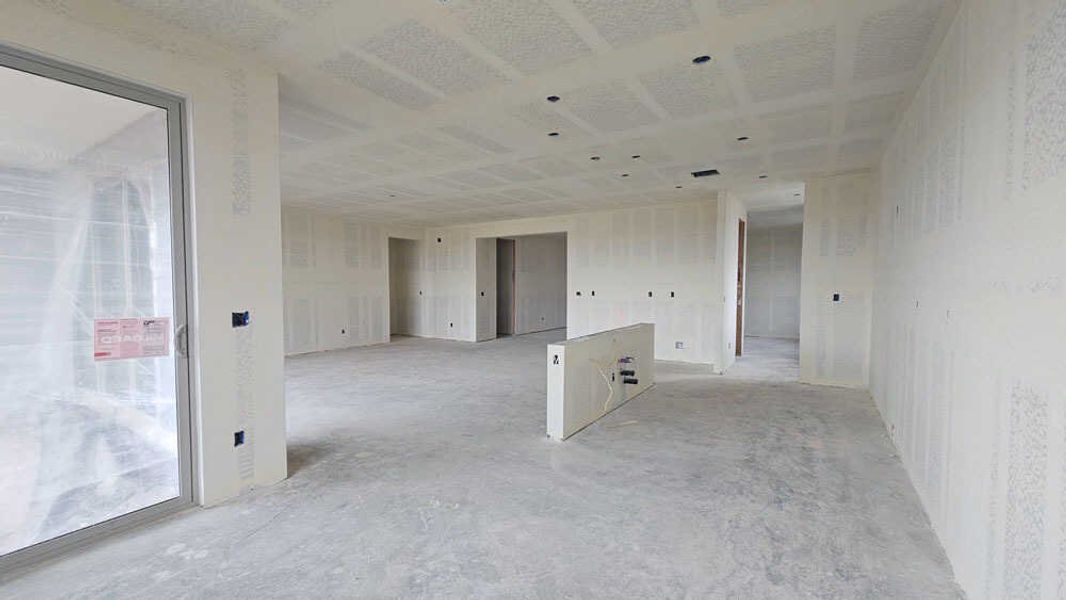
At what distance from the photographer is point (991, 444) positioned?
1.75 meters

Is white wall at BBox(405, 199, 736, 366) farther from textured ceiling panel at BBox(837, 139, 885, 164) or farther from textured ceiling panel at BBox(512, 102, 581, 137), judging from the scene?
textured ceiling panel at BBox(512, 102, 581, 137)

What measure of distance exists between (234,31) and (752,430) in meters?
4.74

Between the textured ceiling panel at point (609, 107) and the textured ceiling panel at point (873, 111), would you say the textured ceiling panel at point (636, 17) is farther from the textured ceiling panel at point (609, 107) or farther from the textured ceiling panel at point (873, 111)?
the textured ceiling panel at point (873, 111)

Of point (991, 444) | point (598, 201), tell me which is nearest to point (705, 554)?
point (991, 444)

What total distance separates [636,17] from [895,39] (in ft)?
4.94

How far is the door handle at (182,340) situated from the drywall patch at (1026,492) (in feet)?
12.0

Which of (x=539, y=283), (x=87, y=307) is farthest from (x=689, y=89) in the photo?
(x=539, y=283)

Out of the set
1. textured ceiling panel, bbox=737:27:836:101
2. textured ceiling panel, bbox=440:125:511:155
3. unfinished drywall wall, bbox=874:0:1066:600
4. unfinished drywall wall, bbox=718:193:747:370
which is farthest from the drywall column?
unfinished drywall wall, bbox=874:0:1066:600

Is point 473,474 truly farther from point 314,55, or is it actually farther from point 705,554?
point 314,55

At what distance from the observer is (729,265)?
718 cm

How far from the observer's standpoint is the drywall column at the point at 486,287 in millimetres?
10555

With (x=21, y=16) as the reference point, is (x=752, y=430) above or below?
below

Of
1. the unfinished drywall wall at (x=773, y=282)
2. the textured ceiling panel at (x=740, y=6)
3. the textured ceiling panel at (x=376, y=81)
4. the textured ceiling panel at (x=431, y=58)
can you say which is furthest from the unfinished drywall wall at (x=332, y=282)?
the unfinished drywall wall at (x=773, y=282)

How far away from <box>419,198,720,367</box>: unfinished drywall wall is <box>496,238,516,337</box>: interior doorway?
1.70 metres
